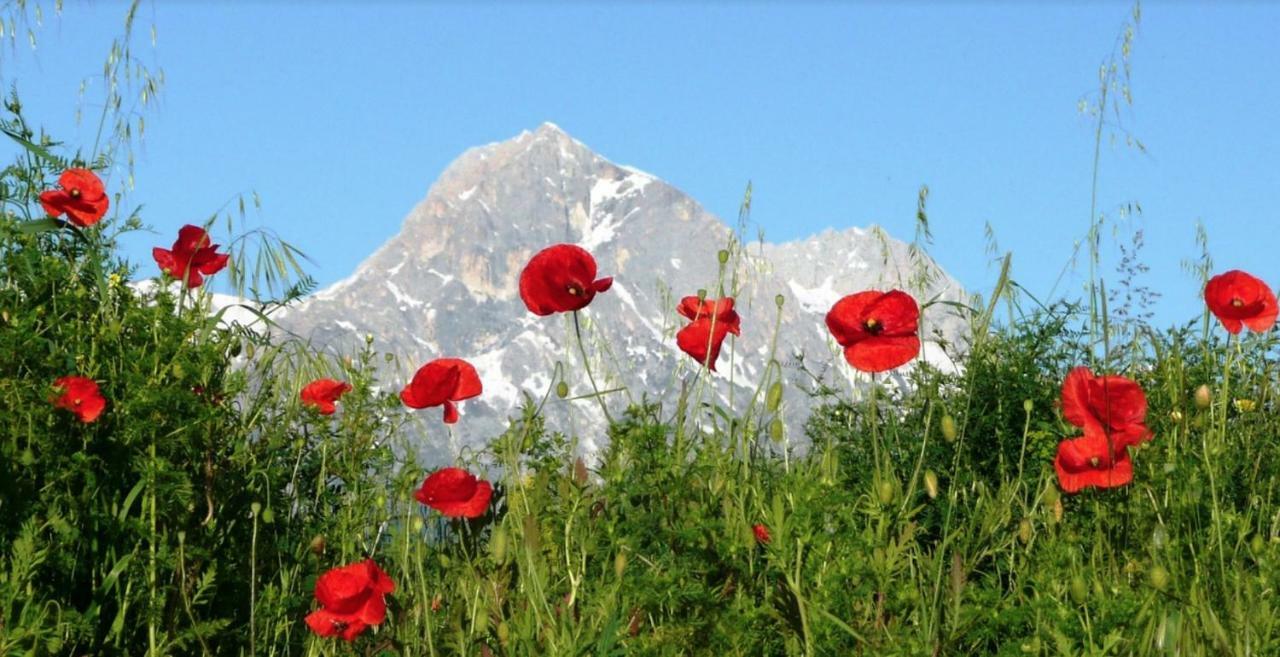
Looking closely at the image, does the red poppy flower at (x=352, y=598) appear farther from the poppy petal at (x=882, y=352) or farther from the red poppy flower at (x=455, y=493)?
the poppy petal at (x=882, y=352)

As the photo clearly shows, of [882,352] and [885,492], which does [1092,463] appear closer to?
[882,352]

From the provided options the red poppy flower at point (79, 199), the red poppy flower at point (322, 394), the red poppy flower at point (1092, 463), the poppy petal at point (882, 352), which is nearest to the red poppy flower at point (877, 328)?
the poppy petal at point (882, 352)

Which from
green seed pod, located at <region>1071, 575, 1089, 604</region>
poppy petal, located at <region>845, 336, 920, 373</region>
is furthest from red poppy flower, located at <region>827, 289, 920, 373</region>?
green seed pod, located at <region>1071, 575, 1089, 604</region>

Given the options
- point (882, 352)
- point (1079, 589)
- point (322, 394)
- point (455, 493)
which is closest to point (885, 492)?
point (1079, 589)

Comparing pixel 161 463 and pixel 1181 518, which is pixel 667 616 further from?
pixel 1181 518

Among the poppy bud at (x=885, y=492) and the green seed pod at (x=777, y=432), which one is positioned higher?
the green seed pod at (x=777, y=432)

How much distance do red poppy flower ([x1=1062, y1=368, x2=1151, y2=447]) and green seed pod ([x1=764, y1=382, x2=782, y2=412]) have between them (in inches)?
22.7

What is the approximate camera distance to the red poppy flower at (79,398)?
2480 millimetres

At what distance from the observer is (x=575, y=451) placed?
321 centimetres

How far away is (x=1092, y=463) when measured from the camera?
8.83ft

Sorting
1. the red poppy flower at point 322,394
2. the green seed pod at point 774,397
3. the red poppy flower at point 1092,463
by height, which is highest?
the red poppy flower at point 322,394

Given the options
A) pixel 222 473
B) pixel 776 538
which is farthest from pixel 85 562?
pixel 776 538

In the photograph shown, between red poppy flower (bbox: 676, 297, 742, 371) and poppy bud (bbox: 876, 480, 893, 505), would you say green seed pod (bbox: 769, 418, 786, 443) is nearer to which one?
red poppy flower (bbox: 676, 297, 742, 371)

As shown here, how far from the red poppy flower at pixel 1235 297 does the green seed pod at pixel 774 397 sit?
3.83 feet
